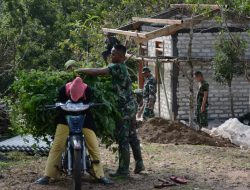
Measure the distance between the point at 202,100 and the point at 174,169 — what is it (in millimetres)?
5419

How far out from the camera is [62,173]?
7.42m

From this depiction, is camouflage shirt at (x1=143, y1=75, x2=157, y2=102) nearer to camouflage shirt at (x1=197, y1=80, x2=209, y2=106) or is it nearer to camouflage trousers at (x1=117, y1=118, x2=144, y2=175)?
camouflage shirt at (x1=197, y1=80, x2=209, y2=106)

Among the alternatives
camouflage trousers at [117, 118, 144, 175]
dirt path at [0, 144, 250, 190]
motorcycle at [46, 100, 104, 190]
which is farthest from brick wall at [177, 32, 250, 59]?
motorcycle at [46, 100, 104, 190]

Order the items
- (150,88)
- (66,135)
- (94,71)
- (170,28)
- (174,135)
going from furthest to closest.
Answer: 1. (170,28)
2. (150,88)
3. (174,135)
4. (94,71)
5. (66,135)

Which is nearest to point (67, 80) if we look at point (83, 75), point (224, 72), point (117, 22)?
point (83, 75)

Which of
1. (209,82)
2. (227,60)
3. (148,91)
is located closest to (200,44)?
(209,82)

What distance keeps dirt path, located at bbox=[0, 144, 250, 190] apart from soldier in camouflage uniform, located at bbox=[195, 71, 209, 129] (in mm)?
2779

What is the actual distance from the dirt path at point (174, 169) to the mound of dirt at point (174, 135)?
1.16 metres

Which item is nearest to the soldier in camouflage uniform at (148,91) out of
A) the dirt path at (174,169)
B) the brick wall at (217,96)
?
the brick wall at (217,96)

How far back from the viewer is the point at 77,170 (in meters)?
6.58

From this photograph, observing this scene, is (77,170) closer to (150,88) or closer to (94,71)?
(94,71)

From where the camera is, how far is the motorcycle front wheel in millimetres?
6559

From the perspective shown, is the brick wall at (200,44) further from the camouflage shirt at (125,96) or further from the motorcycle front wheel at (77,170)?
the motorcycle front wheel at (77,170)

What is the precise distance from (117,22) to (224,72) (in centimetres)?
927
